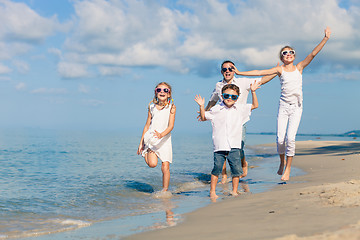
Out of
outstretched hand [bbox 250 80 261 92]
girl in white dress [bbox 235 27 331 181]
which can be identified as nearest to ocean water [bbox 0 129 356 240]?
girl in white dress [bbox 235 27 331 181]

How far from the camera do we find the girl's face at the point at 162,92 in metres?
7.35

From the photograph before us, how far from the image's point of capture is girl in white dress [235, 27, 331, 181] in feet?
24.0

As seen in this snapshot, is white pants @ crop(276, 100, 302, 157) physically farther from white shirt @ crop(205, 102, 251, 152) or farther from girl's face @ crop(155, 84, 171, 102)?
girl's face @ crop(155, 84, 171, 102)

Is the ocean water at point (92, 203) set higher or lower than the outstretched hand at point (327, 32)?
lower

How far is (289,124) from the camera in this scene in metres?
7.40

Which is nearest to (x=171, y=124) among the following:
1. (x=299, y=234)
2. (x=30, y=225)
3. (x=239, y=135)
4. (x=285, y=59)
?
(x=239, y=135)

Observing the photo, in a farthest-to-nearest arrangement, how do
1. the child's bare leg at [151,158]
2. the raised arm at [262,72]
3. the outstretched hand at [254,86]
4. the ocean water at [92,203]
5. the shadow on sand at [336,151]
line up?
the shadow on sand at [336,151]
the child's bare leg at [151,158]
the raised arm at [262,72]
the outstretched hand at [254,86]
the ocean water at [92,203]

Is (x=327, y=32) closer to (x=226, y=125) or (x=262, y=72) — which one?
(x=262, y=72)

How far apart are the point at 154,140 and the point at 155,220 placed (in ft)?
8.67

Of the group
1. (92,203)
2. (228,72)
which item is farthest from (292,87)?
(92,203)

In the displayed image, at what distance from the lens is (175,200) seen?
673 cm

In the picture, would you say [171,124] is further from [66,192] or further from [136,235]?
[136,235]

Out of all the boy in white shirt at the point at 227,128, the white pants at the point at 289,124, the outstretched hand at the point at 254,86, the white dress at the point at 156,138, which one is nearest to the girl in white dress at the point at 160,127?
the white dress at the point at 156,138

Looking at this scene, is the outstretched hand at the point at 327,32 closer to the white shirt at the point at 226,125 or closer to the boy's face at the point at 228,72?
the boy's face at the point at 228,72
